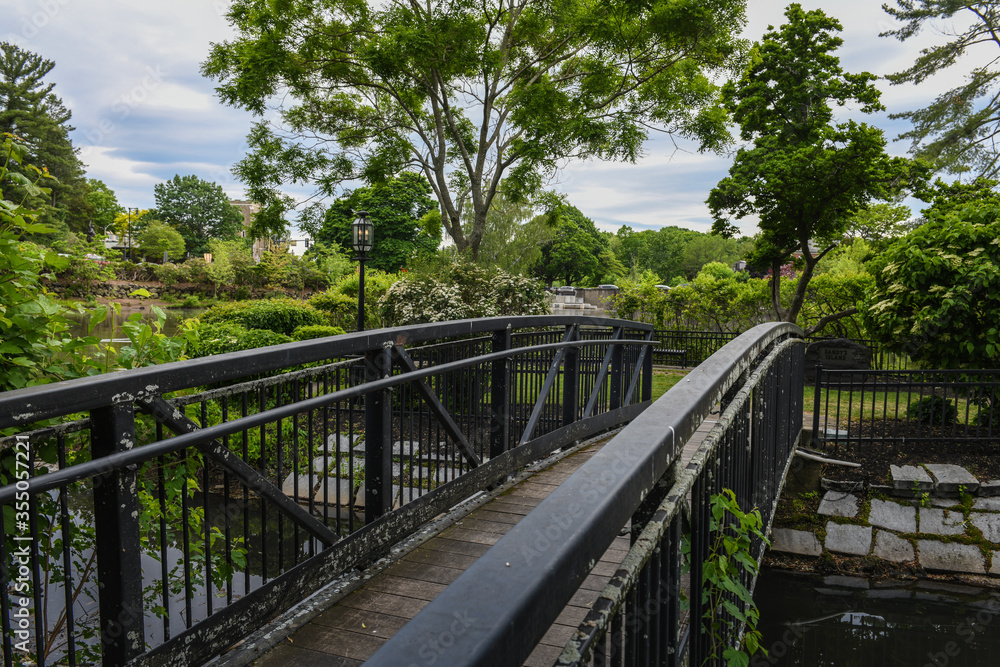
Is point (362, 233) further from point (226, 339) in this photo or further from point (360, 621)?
point (360, 621)

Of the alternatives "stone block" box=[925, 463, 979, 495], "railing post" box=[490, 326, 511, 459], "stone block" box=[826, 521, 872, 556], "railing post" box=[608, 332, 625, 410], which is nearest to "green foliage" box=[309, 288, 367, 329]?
"railing post" box=[608, 332, 625, 410]

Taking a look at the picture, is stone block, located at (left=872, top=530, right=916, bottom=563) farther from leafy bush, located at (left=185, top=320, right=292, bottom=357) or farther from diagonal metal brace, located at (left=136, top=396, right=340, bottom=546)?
leafy bush, located at (left=185, top=320, right=292, bottom=357)

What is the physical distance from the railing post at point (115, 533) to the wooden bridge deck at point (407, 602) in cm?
52

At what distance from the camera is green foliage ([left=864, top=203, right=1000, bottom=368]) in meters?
8.40

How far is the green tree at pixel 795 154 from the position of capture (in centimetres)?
1603

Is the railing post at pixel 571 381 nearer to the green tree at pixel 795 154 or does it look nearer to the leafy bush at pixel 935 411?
the leafy bush at pixel 935 411

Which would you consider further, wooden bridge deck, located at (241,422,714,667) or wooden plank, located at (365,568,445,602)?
wooden plank, located at (365,568,445,602)

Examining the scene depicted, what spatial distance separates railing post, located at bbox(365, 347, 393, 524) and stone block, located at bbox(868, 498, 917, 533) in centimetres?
666

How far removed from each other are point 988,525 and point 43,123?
5935 centimetres

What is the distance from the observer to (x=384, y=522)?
3.20m

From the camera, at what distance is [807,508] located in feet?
25.6

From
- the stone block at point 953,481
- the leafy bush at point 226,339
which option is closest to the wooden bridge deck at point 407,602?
the leafy bush at point 226,339

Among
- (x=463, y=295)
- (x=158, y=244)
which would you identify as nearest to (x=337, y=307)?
(x=463, y=295)

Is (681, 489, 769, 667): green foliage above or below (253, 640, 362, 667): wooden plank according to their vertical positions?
above
